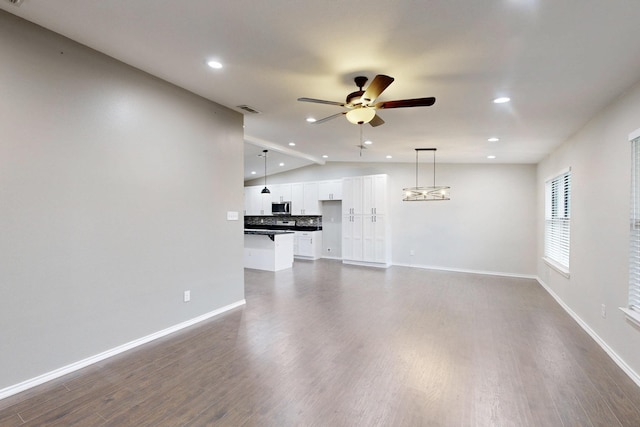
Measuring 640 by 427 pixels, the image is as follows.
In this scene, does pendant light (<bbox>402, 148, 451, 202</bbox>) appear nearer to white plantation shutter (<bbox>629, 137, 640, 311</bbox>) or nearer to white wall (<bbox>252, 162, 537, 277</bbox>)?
white wall (<bbox>252, 162, 537, 277</bbox>)

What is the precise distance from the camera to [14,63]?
226 centimetres

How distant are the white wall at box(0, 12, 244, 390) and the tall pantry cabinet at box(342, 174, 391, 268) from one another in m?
4.67

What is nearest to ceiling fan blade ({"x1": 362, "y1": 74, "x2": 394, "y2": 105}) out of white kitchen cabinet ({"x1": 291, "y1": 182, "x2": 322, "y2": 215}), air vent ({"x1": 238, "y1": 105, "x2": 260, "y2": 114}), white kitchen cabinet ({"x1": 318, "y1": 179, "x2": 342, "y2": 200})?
air vent ({"x1": 238, "y1": 105, "x2": 260, "y2": 114})

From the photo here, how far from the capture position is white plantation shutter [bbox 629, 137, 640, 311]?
8.46ft

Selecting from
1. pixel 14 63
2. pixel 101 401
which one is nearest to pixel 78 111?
pixel 14 63

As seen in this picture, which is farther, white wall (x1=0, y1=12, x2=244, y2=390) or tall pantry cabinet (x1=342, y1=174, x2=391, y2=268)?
tall pantry cabinet (x1=342, y1=174, x2=391, y2=268)

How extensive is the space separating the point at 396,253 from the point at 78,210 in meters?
6.83

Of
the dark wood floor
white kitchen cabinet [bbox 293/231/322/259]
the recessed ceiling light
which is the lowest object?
the dark wood floor

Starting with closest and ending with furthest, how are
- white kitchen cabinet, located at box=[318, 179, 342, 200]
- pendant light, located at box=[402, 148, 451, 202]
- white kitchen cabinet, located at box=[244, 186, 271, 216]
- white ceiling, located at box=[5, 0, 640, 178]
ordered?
white ceiling, located at box=[5, 0, 640, 178] < pendant light, located at box=[402, 148, 451, 202] < white kitchen cabinet, located at box=[318, 179, 342, 200] < white kitchen cabinet, located at box=[244, 186, 271, 216]

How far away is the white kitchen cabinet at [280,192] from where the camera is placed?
9578 mm

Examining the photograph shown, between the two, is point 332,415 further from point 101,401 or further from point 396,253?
point 396,253

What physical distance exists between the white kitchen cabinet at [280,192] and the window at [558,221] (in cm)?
663

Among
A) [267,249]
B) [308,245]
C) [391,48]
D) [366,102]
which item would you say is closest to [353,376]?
[366,102]

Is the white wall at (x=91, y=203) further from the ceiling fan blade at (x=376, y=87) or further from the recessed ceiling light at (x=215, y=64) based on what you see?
the ceiling fan blade at (x=376, y=87)
